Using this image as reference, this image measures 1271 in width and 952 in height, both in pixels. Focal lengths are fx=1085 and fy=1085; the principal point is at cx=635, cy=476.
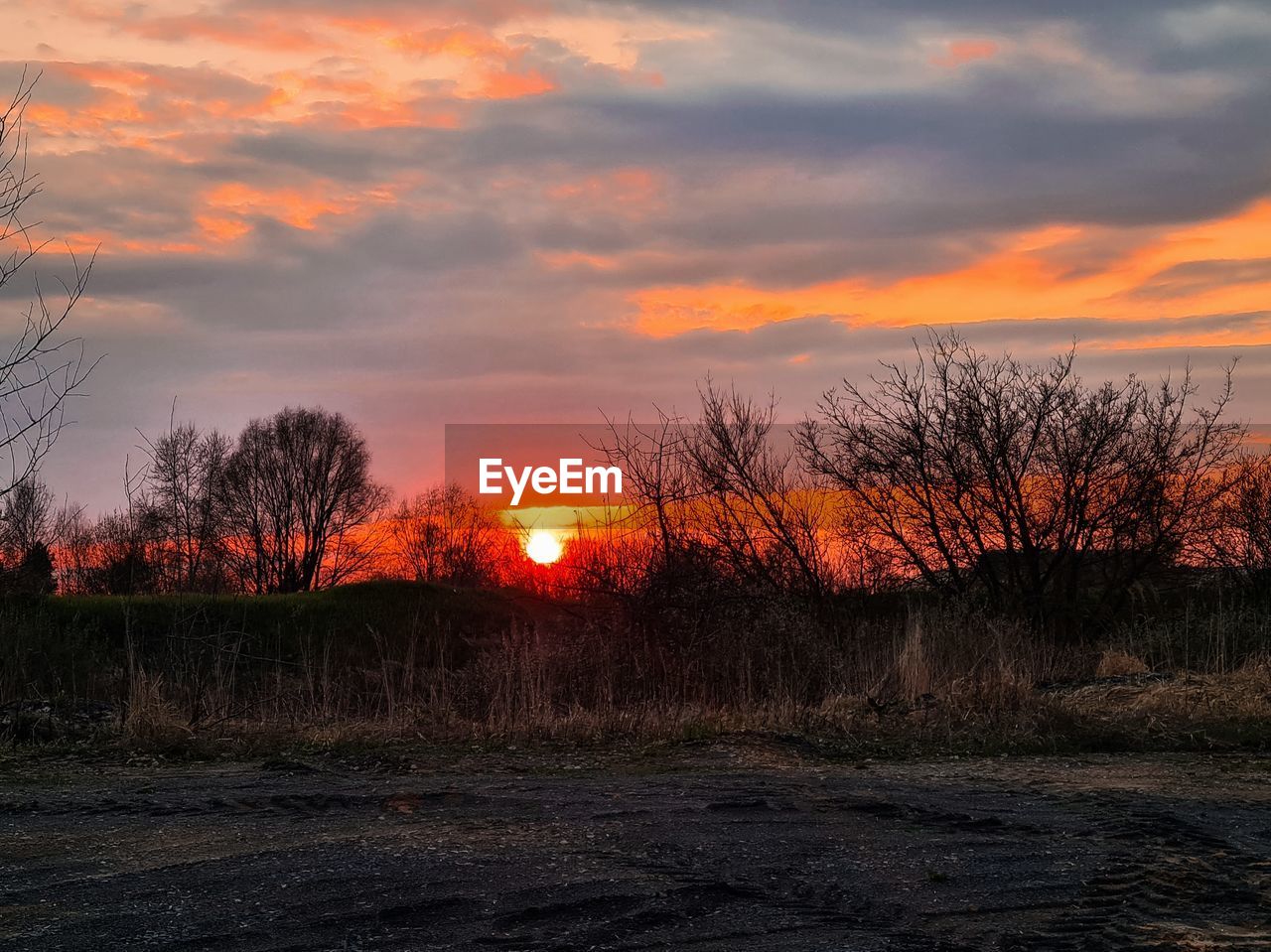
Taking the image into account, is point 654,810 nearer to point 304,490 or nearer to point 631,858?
point 631,858

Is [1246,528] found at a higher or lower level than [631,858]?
higher

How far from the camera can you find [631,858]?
6105 mm

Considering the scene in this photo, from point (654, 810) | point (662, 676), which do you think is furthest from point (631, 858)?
point (662, 676)

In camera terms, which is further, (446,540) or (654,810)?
(446,540)

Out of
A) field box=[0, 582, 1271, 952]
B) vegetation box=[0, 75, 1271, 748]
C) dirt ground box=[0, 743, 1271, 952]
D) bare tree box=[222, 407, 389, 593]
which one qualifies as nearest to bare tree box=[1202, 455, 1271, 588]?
vegetation box=[0, 75, 1271, 748]

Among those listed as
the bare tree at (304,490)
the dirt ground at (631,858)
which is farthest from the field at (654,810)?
the bare tree at (304,490)

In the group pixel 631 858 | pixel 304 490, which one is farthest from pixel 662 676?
pixel 304 490

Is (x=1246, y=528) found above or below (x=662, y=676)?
above

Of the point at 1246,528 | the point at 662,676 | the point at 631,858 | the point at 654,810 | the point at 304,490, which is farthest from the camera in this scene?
the point at 304,490

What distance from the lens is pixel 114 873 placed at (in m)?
5.89

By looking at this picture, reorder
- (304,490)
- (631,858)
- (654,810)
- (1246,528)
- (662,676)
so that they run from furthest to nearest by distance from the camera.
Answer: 1. (304,490)
2. (1246,528)
3. (662,676)
4. (654,810)
5. (631,858)

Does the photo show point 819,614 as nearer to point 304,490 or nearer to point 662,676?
point 662,676

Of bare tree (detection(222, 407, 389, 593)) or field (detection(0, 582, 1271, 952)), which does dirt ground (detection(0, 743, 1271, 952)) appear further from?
bare tree (detection(222, 407, 389, 593))

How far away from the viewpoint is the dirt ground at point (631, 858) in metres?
5.00
